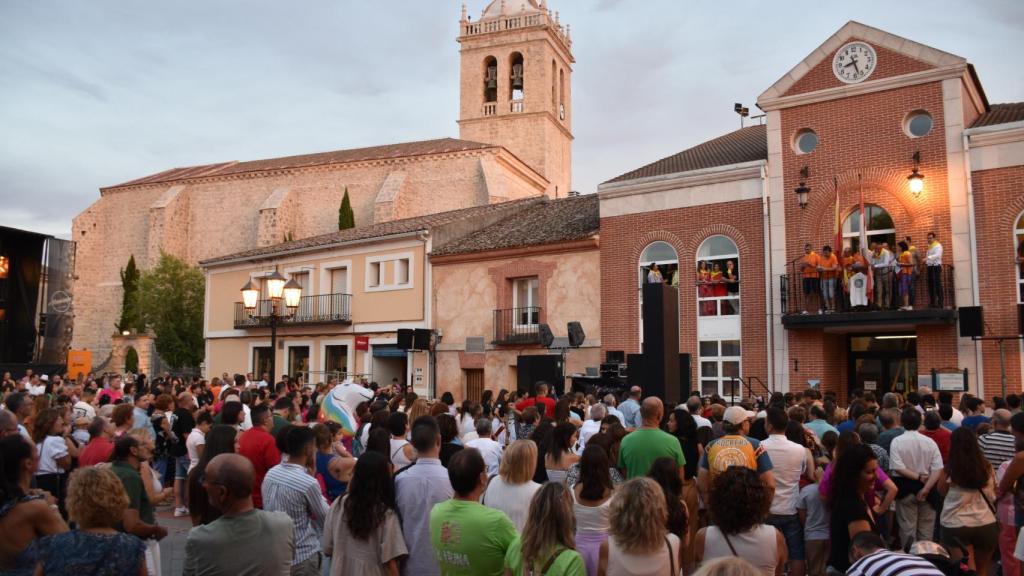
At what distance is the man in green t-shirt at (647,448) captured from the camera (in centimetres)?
676

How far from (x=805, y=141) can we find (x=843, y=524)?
16.0 metres

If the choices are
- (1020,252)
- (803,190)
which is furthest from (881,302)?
(803,190)

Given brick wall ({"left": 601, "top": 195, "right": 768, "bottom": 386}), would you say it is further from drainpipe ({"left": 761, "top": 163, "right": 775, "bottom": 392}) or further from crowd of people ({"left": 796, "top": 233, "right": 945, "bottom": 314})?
crowd of people ({"left": 796, "top": 233, "right": 945, "bottom": 314})

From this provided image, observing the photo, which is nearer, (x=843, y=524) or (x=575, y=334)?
(x=843, y=524)

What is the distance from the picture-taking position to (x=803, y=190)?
63.2 ft

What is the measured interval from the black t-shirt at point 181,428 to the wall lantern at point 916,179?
15.1 metres

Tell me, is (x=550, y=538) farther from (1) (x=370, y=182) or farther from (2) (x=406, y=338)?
(1) (x=370, y=182)

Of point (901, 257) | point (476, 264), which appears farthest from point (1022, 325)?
point (476, 264)

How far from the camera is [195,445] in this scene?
953 centimetres

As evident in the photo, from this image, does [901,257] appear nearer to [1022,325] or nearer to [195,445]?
[1022,325]

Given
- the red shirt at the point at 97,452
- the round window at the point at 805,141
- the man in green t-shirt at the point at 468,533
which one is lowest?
the man in green t-shirt at the point at 468,533

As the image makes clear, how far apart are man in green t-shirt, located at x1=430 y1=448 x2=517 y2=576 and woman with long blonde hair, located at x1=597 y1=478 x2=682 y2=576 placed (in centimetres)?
66

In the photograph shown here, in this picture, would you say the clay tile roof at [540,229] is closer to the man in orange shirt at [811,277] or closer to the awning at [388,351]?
the awning at [388,351]

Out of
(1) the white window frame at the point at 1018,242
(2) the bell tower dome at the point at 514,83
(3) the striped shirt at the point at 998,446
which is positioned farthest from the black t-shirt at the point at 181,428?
(2) the bell tower dome at the point at 514,83
